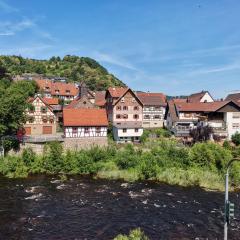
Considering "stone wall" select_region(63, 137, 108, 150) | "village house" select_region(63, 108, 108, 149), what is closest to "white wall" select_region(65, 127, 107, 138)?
"village house" select_region(63, 108, 108, 149)

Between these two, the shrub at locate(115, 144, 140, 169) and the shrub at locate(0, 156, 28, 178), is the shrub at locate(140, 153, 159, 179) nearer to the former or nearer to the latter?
the shrub at locate(115, 144, 140, 169)

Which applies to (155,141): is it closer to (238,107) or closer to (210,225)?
(238,107)

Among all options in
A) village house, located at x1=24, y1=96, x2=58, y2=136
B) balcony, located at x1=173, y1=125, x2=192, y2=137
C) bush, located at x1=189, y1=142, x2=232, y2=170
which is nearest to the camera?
bush, located at x1=189, y1=142, x2=232, y2=170

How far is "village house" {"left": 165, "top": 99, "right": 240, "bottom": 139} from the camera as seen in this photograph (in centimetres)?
6350

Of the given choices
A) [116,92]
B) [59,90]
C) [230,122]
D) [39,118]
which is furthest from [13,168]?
[59,90]

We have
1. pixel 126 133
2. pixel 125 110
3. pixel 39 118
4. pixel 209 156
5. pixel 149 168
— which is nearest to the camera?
pixel 149 168

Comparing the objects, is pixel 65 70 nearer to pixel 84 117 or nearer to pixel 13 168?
pixel 84 117

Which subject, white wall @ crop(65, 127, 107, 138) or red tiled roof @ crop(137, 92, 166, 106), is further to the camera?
red tiled roof @ crop(137, 92, 166, 106)

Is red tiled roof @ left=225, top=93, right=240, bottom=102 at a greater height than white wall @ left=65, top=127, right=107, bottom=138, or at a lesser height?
greater

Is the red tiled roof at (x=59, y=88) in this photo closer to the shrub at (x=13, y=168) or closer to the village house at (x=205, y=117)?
the village house at (x=205, y=117)

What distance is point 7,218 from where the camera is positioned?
1184 inches

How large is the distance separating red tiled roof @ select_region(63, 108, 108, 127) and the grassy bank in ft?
22.5

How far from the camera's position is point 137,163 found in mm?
48188

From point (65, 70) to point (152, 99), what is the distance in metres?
115
